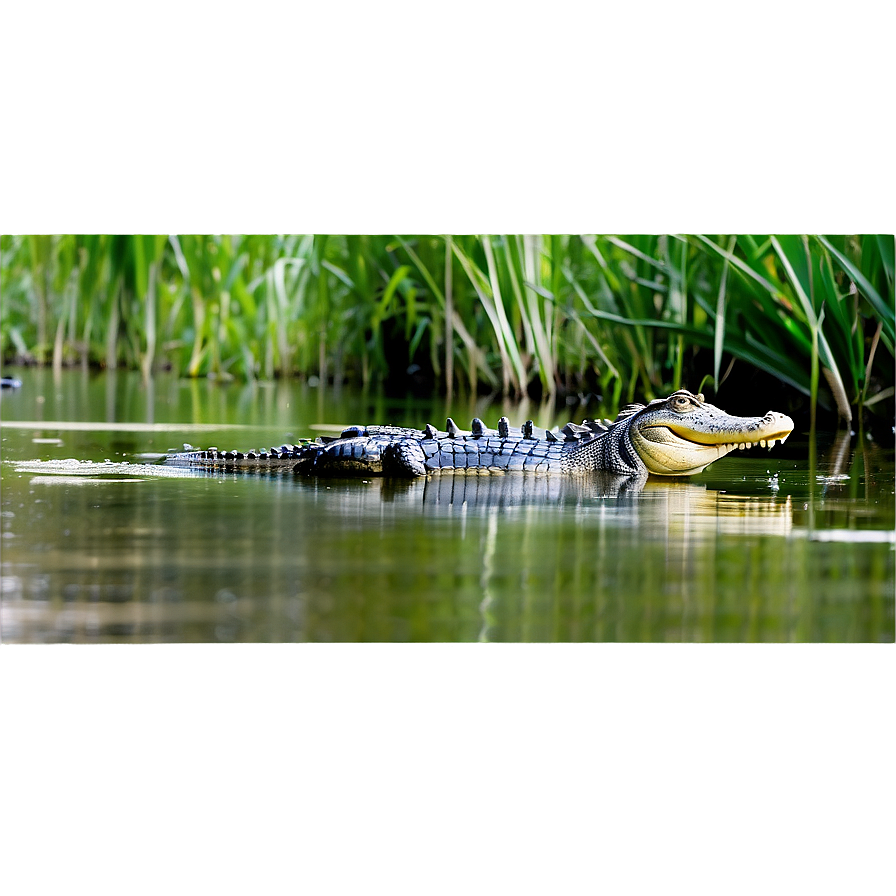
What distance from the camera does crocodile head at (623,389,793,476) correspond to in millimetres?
3178

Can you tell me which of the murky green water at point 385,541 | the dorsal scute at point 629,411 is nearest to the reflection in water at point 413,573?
the murky green water at point 385,541

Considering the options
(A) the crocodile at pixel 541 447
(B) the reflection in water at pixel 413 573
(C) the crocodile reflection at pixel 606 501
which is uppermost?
(A) the crocodile at pixel 541 447

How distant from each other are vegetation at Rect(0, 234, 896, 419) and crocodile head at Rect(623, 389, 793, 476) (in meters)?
0.08

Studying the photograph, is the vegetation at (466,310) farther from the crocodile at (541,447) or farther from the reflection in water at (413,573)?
the reflection in water at (413,573)

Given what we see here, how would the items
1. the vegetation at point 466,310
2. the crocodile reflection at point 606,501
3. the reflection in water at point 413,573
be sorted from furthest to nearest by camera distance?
1. the vegetation at point 466,310
2. the crocodile reflection at point 606,501
3. the reflection in water at point 413,573

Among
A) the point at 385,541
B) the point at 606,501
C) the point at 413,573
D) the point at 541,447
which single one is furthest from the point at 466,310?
the point at 413,573

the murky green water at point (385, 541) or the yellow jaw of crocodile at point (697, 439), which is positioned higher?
the yellow jaw of crocodile at point (697, 439)

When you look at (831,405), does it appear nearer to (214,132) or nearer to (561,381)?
(561,381)

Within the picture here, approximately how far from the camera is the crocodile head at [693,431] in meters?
3.18

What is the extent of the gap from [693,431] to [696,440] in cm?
3

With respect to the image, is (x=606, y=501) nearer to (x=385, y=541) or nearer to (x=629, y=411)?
(x=629, y=411)

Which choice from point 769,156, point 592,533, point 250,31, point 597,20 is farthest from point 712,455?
point 250,31

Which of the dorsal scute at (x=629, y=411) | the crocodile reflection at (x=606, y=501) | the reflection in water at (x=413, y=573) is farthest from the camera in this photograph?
the dorsal scute at (x=629, y=411)

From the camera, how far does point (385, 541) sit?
2.65m
